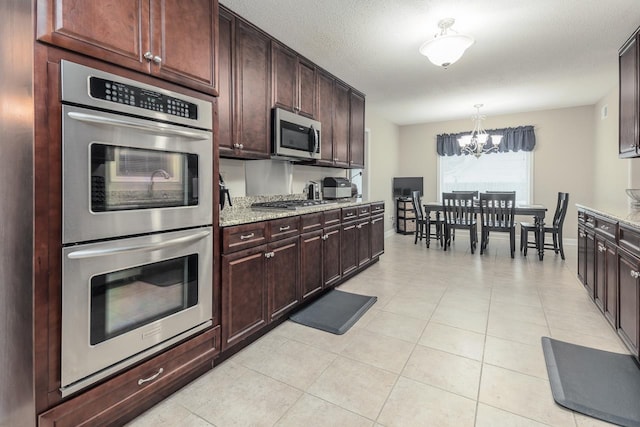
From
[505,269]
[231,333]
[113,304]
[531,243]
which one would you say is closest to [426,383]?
[231,333]

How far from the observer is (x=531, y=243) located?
5.59 meters

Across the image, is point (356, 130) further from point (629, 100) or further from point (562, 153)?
point (562, 153)

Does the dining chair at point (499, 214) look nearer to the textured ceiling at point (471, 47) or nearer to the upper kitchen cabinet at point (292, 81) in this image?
the textured ceiling at point (471, 47)

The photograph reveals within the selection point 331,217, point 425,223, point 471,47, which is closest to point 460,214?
point 425,223

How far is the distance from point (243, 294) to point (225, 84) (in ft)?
5.17

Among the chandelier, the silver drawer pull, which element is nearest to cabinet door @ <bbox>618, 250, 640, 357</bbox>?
the silver drawer pull

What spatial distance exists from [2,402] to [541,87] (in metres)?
6.03

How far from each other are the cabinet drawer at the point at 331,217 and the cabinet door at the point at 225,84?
3.49 ft

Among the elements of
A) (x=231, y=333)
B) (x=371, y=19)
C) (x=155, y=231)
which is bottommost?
(x=231, y=333)

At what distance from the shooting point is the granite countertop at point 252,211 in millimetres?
2047

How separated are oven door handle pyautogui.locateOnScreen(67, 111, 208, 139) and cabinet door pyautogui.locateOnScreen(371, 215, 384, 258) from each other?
2840 mm

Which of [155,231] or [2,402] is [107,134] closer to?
[155,231]

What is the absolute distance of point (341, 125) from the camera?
4125 millimetres

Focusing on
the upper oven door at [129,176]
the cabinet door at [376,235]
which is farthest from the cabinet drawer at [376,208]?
the upper oven door at [129,176]
